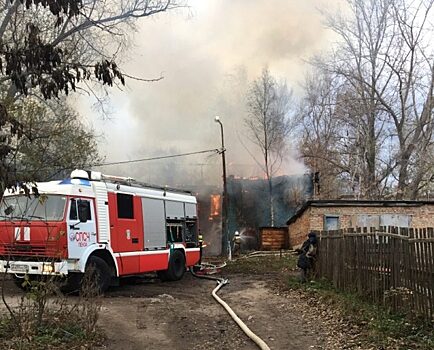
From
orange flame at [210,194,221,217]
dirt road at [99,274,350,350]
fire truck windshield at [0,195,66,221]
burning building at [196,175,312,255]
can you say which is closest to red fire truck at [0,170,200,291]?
fire truck windshield at [0,195,66,221]

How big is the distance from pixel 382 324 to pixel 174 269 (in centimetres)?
879

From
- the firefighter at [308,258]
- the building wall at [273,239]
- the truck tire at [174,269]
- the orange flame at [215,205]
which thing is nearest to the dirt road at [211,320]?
the firefighter at [308,258]

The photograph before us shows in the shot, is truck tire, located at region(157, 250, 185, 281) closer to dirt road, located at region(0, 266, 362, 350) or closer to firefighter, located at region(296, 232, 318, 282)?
dirt road, located at region(0, 266, 362, 350)

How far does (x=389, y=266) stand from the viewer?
7875 millimetres

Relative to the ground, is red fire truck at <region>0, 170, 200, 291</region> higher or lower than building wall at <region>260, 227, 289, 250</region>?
higher

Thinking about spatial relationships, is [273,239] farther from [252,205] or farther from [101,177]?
[101,177]

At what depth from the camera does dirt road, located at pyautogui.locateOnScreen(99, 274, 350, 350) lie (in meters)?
7.06

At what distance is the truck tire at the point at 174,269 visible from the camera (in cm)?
1478

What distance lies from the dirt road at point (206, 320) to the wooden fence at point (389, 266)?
0.98 m

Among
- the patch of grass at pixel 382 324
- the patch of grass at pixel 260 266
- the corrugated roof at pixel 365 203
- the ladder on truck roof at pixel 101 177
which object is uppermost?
the ladder on truck roof at pixel 101 177

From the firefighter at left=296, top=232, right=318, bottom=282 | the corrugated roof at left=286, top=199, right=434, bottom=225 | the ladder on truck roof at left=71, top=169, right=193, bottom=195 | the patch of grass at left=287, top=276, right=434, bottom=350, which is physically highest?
the ladder on truck roof at left=71, top=169, right=193, bottom=195

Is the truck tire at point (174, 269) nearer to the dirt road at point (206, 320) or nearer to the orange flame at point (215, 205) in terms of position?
the dirt road at point (206, 320)

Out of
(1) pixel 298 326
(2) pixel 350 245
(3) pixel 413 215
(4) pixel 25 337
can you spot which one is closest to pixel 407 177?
(3) pixel 413 215

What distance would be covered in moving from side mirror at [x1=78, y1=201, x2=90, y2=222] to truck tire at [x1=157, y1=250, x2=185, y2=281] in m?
4.10
